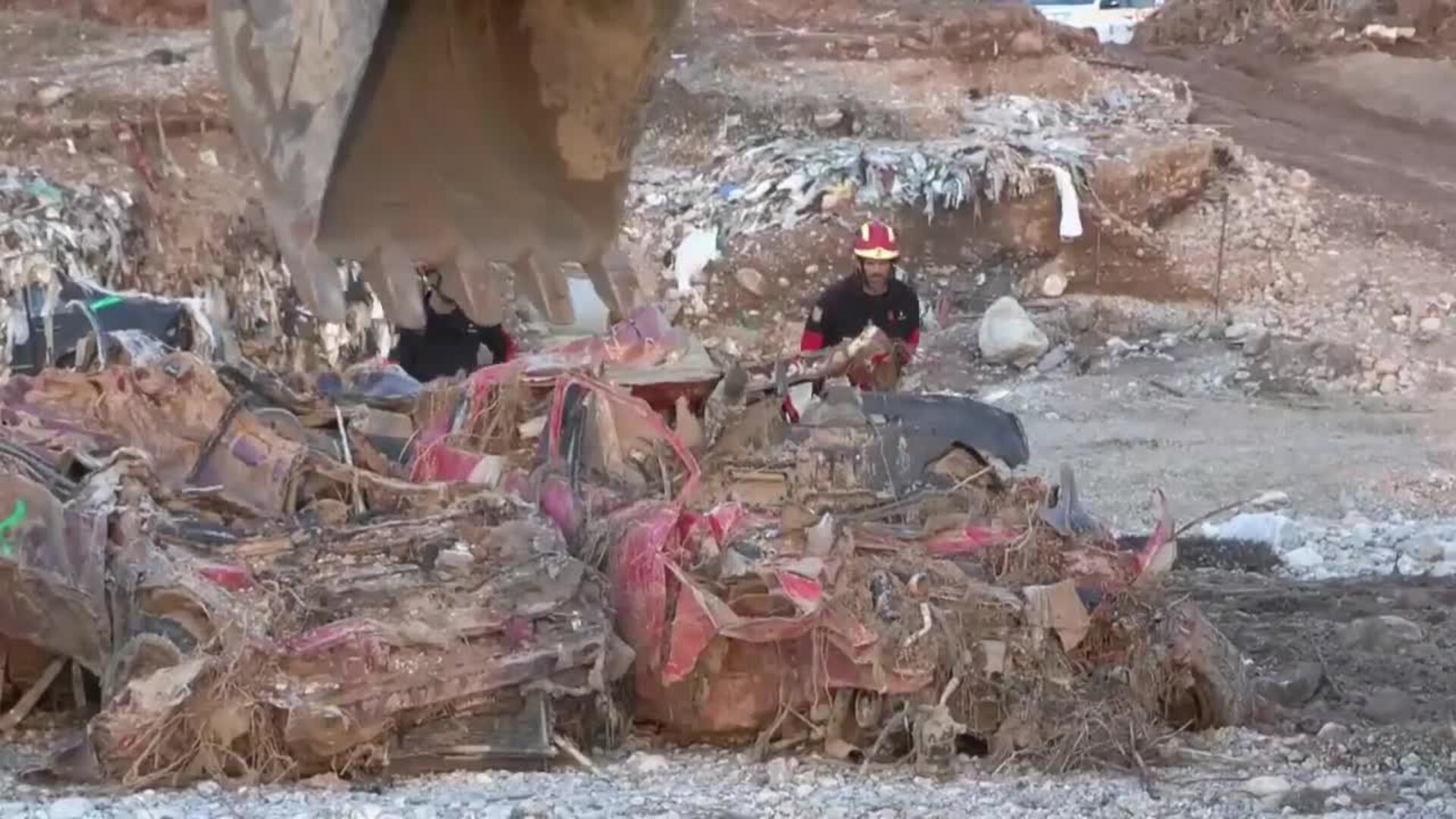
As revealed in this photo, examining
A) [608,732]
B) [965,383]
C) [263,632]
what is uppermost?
[263,632]

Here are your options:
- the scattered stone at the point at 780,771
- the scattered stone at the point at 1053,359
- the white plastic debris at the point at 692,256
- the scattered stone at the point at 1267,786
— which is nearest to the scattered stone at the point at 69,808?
the scattered stone at the point at 780,771

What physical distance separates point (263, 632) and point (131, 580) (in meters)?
0.54

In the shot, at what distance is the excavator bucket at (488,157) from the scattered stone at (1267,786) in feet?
9.39

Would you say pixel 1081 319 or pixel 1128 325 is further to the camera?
pixel 1128 325

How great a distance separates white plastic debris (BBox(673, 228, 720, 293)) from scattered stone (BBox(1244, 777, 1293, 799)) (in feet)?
34.3

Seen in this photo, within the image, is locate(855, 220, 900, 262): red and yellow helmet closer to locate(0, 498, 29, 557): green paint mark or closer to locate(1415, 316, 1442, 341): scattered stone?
locate(0, 498, 29, 557): green paint mark

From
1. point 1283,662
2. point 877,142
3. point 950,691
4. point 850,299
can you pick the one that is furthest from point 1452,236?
point 950,691

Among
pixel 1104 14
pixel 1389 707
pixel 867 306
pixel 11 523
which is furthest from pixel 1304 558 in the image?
pixel 1104 14

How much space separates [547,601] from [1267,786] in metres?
2.15

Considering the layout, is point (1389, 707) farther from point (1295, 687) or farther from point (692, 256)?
point (692, 256)

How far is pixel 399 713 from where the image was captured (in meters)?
5.32

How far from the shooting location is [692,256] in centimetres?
1569

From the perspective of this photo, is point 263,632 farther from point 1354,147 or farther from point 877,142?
point 1354,147

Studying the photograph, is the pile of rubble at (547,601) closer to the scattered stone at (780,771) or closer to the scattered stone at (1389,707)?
the scattered stone at (780,771)
